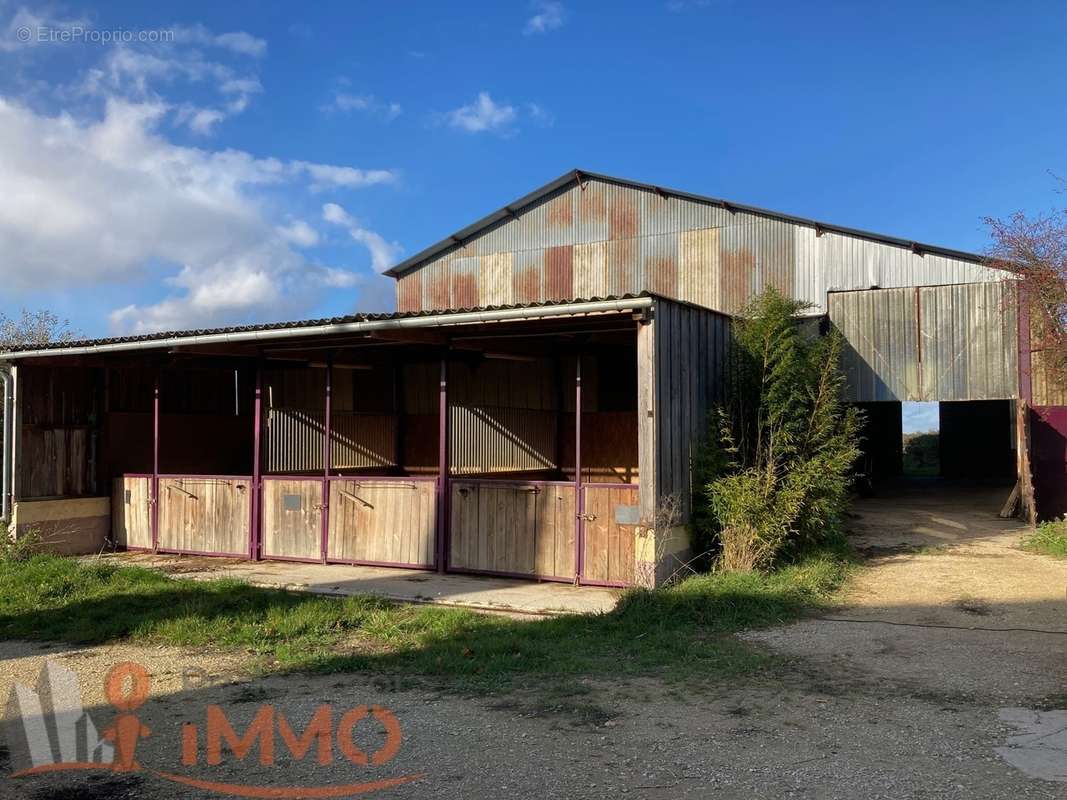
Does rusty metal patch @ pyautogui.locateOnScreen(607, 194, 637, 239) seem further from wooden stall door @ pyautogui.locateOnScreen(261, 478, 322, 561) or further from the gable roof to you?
wooden stall door @ pyautogui.locateOnScreen(261, 478, 322, 561)

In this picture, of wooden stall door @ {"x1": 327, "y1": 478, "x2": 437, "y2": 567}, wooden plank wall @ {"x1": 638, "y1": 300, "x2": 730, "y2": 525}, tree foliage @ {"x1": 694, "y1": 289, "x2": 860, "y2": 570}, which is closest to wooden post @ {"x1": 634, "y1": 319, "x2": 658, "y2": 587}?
wooden plank wall @ {"x1": 638, "y1": 300, "x2": 730, "y2": 525}

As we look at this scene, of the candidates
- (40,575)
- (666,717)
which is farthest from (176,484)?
(666,717)

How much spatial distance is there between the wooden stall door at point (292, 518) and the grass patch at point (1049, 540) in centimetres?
890

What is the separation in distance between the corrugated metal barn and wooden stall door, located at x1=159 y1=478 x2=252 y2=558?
0.10 ft

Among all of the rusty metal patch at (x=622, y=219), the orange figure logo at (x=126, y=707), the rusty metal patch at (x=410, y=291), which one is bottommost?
the orange figure logo at (x=126, y=707)

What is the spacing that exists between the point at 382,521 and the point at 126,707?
5.28 m

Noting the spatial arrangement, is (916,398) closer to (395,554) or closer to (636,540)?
(636,540)

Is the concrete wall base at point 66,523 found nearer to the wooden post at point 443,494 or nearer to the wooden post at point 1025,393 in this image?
the wooden post at point 443,494

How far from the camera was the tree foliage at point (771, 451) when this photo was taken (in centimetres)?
920

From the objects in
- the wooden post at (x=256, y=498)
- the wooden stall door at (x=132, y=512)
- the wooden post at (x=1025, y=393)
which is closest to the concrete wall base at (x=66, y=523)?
the wooden stall door at (x=132, y=512)

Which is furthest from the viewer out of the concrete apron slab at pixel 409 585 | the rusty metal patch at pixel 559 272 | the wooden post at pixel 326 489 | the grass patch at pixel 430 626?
the rusty metal patch at pixel 559 272

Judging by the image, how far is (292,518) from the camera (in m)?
11.6

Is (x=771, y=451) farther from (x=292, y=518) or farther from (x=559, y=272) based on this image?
(x=559, y=272)

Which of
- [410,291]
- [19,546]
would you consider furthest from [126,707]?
[410,291]
